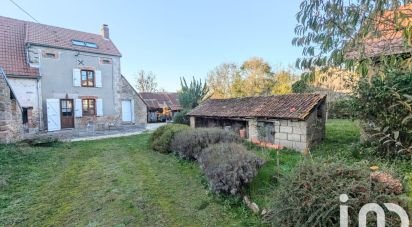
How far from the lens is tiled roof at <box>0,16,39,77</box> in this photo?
45.6 feet

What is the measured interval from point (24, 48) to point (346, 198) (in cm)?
1873

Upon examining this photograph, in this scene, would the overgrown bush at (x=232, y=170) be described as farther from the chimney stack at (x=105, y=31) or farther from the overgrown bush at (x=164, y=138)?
the chimney stack at (x=105, y=31)

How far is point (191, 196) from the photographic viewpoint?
4.97 metres

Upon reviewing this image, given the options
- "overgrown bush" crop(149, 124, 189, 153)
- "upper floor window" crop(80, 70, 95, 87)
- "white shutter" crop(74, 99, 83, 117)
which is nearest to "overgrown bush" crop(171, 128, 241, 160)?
"overgrown bush" crop(149, 124, 189, 153)

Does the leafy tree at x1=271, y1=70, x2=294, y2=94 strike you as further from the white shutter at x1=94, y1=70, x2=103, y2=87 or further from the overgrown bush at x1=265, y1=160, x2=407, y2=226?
the overgrown bush at x1=265, y1=160, x2=407, y2=226

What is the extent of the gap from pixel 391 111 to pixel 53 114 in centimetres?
1714

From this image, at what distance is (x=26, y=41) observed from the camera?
48.1 feet

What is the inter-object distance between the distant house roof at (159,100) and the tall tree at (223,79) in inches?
185

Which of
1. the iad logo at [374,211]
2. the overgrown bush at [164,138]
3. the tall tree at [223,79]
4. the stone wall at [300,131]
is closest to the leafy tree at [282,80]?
the tall tree at [223,79]

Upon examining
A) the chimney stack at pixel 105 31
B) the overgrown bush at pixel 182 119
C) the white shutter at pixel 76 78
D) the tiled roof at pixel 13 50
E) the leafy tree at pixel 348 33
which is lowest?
the overgrown bush at pixel 182 119

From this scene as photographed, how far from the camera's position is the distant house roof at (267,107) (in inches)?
334

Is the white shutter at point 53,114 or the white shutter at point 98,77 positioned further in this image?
the white shutter at point 98,77

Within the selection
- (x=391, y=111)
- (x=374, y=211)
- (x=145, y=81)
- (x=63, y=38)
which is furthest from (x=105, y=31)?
(x=374, y=211)

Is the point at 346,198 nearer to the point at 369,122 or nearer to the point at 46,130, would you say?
the point at 369,122
